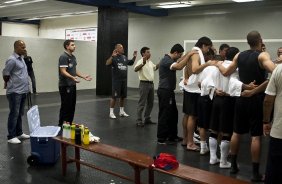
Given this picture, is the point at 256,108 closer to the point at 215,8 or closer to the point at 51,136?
the point at 51,136

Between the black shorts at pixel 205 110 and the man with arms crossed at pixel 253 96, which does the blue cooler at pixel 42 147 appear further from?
the man with arms crossed at pixel 253 96

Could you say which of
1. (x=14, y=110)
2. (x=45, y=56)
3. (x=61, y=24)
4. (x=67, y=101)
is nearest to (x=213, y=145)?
(x=67, y=101)

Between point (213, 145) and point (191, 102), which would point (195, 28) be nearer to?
point (191, 102)

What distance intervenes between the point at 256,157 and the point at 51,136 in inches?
88.6

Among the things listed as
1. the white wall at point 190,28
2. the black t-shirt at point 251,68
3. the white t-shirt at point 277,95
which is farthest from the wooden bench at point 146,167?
the white wall at point 190,28

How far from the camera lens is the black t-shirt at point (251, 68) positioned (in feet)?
11.2

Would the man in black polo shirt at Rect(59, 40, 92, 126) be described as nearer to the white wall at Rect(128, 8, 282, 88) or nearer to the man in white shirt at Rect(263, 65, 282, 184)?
the man in white shirt at Rect(263, 65, 282, 184)

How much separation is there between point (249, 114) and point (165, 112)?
1.65 meters

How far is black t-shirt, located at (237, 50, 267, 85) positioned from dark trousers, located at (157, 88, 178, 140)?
158cm

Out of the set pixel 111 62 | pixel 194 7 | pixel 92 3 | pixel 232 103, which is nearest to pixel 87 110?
pixel 111 62

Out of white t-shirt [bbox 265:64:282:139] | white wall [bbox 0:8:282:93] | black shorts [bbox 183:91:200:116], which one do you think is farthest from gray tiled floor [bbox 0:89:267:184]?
white wall [bbox 0:8:282:93]

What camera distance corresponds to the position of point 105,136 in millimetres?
5539

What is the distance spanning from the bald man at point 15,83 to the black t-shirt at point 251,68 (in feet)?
9.75

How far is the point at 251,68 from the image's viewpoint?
3.45 meters
